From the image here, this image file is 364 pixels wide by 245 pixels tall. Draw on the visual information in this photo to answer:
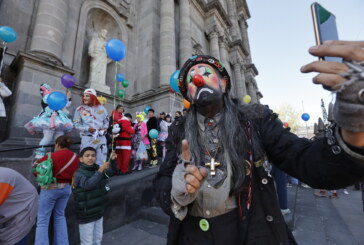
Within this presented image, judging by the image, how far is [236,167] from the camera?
4.03ft

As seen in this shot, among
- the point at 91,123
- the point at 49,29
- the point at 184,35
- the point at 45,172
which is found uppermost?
the point at 184,35

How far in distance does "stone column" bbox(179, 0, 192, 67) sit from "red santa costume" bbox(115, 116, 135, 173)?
28.0ft

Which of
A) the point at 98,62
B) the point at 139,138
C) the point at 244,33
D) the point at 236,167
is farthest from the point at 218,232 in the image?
the point at 244,33

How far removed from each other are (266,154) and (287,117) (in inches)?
1893

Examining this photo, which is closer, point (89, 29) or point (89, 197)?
point (89, 197)

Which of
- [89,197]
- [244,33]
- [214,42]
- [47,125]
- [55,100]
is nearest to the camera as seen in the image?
[89,197]

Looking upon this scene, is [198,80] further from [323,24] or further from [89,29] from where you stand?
[89,29]

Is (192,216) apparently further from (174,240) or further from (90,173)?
(90,173)

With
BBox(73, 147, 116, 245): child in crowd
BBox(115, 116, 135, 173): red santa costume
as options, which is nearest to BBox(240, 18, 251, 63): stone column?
BBox(115, 116, 135, 173): red santa costume

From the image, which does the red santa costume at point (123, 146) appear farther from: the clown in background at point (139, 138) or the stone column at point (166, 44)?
the stone column at point (166, 44)

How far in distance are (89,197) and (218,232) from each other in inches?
93.2

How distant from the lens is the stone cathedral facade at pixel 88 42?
18.7 feet

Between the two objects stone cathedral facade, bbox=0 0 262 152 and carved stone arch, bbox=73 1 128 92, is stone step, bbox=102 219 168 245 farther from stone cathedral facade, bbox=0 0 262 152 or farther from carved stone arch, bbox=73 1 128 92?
carved stone arch, bbox=73 1 128 92

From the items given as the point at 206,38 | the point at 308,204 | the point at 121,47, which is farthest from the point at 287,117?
the point at 121,47
